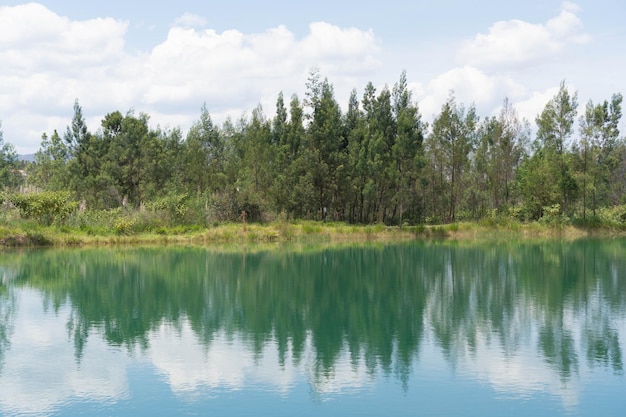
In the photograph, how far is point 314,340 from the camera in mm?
14250

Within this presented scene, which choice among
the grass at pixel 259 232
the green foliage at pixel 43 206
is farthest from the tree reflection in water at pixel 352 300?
the green foliage at pixel 43 206

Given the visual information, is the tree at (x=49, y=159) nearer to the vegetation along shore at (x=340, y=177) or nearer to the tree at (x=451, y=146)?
the vegetation along shore at (x=340, y=177)

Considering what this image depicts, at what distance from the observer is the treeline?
153 feet

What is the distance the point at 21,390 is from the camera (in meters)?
11.0

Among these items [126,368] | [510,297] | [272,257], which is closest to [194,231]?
[272,257]

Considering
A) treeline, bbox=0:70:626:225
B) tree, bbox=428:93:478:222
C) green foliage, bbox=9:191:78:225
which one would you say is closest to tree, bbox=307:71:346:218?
treeline, bbox=0:70:626:225

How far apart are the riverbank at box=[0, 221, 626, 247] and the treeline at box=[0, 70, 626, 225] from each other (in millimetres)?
1997

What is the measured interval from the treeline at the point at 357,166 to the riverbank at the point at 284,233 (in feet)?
6.55

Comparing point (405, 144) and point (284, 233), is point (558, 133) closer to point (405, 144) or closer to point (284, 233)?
point (405, 144)

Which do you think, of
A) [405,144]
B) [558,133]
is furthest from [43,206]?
[558,133]

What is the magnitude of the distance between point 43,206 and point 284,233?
1467 cm

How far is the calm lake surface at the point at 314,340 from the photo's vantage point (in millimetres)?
10281

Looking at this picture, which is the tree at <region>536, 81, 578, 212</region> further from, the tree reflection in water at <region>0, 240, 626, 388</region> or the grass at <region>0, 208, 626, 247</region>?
the tree reflection in water at <region>0, 240, 626, 388</region>

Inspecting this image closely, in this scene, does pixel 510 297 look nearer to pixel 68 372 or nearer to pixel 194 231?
pixel 68 372
